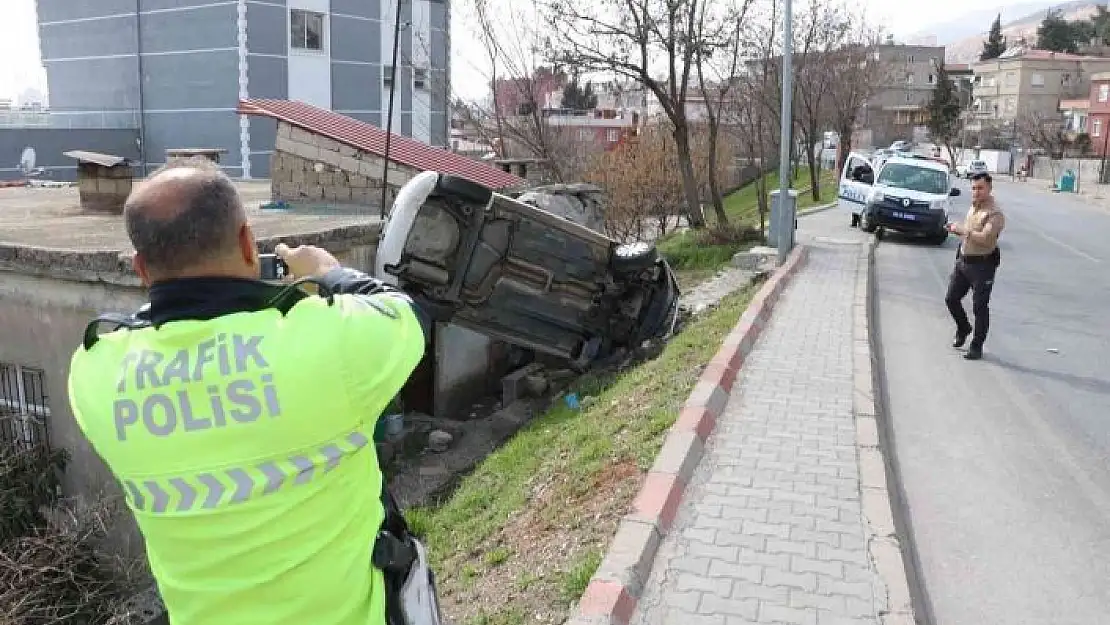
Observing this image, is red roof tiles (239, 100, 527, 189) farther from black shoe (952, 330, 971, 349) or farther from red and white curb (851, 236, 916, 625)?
black shoe (952, 330, 971, 349)

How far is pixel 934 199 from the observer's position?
61.4 ft

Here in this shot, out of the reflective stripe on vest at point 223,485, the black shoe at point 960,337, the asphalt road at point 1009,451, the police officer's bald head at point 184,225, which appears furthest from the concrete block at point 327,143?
the reflective stripe on vest at point 223,485

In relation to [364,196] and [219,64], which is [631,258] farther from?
[219,64]

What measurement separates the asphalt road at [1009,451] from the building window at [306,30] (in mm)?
25247

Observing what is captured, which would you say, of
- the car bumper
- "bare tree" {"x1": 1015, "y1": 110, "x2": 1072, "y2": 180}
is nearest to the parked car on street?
the car bumper

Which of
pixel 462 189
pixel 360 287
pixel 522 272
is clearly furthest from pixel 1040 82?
pixel 360 287

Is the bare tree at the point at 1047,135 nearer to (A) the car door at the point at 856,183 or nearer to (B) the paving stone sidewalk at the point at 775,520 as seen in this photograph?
(A) the car door at the point at 856,183

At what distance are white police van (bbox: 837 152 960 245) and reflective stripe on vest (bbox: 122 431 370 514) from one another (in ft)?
57.9

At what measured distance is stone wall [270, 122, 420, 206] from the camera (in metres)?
11.7

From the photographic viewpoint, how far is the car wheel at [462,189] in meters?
8.20

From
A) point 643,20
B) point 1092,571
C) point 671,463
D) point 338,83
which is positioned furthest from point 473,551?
point 338,83

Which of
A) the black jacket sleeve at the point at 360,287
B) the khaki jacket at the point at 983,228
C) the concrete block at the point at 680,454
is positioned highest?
the black jacket sleeve at the point at 360,287

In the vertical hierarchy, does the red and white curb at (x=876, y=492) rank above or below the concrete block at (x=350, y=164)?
below

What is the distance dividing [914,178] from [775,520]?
17096 millimetres
